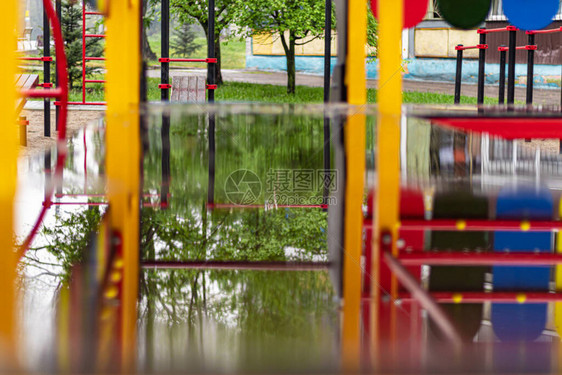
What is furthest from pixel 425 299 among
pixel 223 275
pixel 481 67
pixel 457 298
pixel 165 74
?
pixel 481 67

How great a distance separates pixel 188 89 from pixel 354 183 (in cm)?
579

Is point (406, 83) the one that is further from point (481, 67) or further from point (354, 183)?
point (354, 183)

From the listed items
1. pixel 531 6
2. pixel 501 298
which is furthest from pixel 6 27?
pixel 531 6

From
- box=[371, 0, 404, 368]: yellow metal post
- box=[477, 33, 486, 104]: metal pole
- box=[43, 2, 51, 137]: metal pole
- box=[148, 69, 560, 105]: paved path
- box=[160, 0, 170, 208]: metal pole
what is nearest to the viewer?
box=[371, 0, 404, 368]: yellow metal post

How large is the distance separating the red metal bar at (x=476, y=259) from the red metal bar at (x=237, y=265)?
289 millimetres

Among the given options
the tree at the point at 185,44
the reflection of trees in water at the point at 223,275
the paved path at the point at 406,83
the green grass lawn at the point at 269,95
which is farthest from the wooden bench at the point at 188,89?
the tree at the point at 185,44

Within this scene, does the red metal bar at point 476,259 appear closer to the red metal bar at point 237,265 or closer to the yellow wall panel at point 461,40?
the red metal bar at point 237,265

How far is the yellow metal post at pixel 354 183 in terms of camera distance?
1.47 meters

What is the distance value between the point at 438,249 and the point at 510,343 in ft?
3.09

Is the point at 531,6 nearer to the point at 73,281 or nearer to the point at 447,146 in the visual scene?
the point at 447,146

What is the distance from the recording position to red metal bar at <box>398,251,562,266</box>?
205 centimetres

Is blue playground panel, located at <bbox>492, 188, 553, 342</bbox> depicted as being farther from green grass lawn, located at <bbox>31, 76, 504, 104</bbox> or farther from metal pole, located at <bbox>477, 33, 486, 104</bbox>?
green grass lawn, located at <bbox>31, 76, 504, 104</bbox>

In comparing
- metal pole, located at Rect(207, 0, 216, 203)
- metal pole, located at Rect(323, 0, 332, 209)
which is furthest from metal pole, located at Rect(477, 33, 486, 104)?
metal pole, located at Rect(207, 0, 216, 203)

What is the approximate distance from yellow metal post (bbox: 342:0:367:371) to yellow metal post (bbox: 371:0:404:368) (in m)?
0.11
